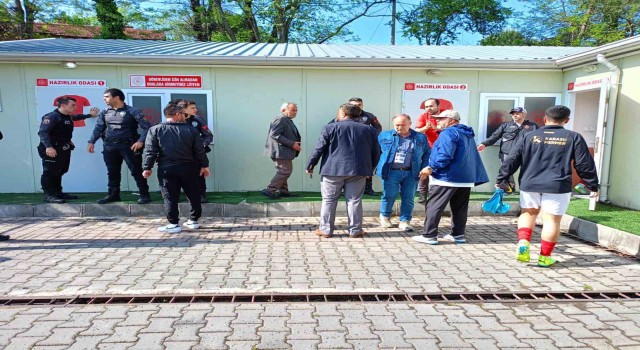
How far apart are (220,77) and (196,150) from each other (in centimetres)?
270

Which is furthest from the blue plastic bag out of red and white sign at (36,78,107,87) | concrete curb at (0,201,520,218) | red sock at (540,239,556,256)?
red and white sign at (36,78,107,87)

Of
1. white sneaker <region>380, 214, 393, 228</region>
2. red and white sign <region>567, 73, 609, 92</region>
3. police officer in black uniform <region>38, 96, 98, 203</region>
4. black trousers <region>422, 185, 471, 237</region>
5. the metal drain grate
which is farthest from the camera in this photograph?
red and white sign <region>567, 73, 609, 92</region>

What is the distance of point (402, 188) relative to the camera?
5973mm

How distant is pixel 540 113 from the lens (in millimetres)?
8258

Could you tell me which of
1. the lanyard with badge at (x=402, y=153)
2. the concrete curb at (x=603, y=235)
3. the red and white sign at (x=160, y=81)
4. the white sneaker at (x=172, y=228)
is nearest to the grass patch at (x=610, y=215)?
the concrete curb at (x=603, y=235)

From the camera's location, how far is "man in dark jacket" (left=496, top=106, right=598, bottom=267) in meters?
4.29

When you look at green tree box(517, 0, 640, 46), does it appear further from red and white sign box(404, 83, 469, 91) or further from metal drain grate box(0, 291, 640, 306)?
metal drain grate box(0, 291, 640, 306)

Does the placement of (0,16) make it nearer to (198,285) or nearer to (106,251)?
(106,251)

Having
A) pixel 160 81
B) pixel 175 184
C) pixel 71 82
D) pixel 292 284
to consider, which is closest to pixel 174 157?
pixel 175 184

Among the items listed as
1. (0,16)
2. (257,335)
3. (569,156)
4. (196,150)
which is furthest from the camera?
(0,16)

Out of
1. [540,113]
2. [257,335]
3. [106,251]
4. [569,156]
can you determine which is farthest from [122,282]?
[540,113]

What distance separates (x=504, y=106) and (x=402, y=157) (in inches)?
151

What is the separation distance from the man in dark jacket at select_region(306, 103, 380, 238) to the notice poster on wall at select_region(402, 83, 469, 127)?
114 inches

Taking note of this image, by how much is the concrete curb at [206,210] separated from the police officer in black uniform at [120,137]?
0.20 m
